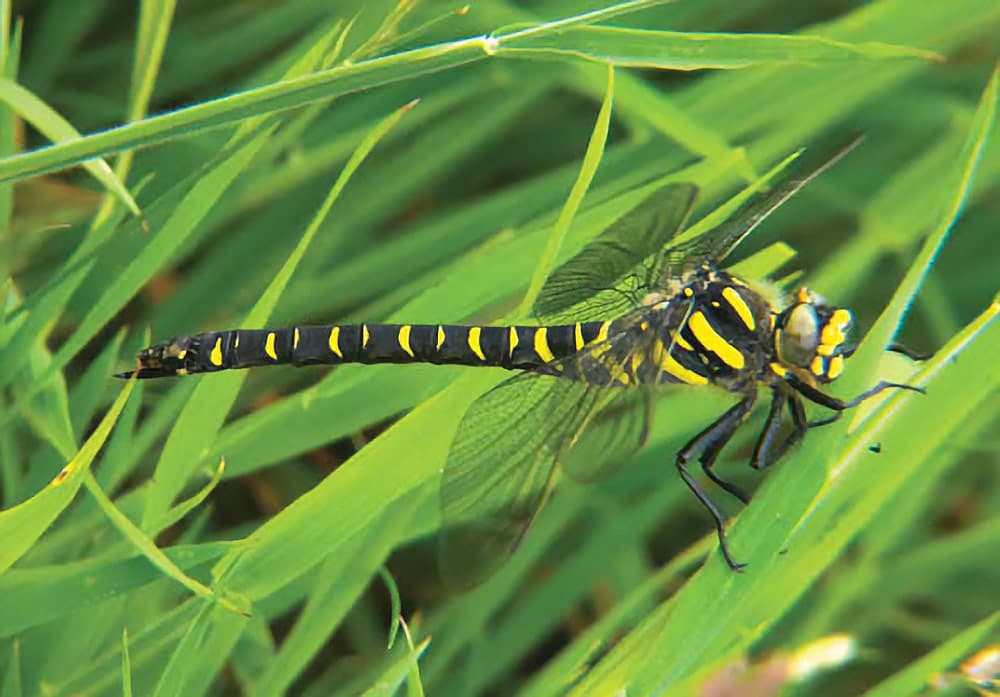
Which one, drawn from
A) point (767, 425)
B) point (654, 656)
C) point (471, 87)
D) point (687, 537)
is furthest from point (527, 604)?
point (471, 87)

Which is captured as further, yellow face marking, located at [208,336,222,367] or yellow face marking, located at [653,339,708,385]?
yellow face marking, located at [653,339,708,385]

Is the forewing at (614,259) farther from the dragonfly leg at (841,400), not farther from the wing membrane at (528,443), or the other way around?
the dragonfly leg at (841,400)

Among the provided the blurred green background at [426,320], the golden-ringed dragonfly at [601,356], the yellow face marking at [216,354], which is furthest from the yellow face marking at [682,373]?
the yellow face marking at [216,354]

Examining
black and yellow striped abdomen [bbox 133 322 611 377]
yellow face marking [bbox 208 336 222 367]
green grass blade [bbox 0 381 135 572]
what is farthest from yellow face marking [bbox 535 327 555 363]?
green grass blade [bbox 0 381 135 572]

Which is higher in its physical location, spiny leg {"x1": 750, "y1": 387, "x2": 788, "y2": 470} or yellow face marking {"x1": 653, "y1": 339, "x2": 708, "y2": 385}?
yellow face marking {"x1": 653, "y1": 339, "x2": 708, "y2": 385}

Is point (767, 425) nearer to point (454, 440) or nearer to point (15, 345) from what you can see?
point (454, 440)

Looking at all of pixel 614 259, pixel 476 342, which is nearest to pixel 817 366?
pixel 614 259

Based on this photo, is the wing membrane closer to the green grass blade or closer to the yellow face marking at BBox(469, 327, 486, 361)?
the yellow face marking at BBox(469, 327, 486, 361)

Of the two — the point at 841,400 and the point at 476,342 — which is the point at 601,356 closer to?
the point at 476,342
